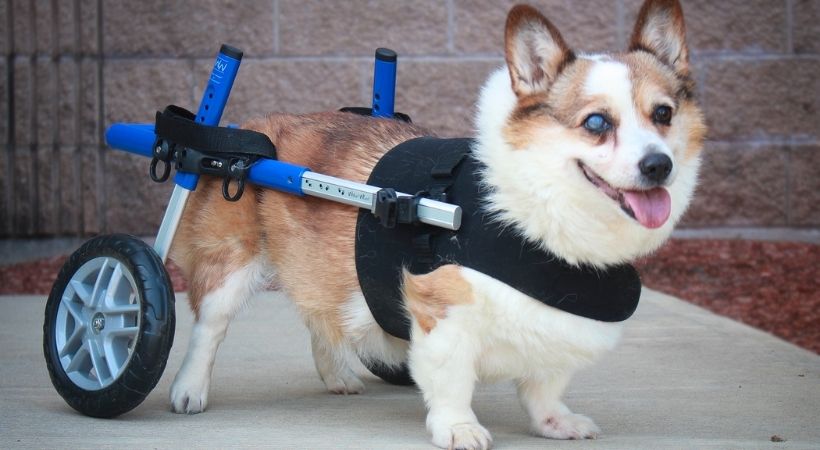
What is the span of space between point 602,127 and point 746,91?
4918mm

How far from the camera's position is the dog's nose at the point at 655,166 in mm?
3357

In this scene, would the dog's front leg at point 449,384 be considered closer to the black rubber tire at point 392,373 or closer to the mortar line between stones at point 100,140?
the black rubber tire at point 392,373

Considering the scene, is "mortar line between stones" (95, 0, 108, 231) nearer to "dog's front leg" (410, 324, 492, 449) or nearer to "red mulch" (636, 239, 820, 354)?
"red mulch" (636, 239, 820, 354)

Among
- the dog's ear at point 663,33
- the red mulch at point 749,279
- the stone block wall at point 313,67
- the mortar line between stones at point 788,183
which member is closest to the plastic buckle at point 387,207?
the dog's ear at point 663,33

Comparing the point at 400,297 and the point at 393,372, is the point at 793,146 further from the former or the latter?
the point at 400,297

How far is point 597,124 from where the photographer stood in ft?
11.6

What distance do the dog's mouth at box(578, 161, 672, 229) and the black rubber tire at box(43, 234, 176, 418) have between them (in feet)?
4.87

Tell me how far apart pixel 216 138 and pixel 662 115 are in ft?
5.12

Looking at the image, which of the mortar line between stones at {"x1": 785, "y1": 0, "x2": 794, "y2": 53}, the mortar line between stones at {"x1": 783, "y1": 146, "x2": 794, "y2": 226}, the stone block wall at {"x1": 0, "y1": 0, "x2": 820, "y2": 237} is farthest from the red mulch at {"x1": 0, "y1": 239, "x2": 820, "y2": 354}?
the mortar line between stones at {"x1": 785, "y1": 0, "x2": 794, "y2": 53}

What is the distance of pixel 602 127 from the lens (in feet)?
11.5

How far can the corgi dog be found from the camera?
3521mm

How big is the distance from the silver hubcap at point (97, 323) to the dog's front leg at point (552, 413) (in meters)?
1.33

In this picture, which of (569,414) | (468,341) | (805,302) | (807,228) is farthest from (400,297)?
(807,228)

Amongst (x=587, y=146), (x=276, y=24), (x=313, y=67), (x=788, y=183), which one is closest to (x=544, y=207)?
(x=587, y=146)
